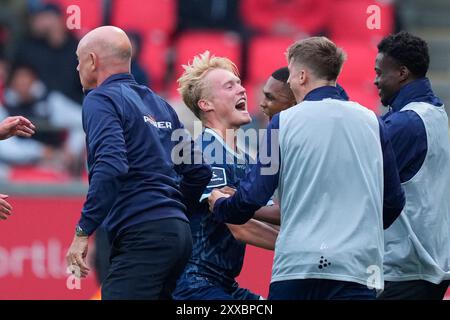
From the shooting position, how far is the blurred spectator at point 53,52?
1159 centimetres

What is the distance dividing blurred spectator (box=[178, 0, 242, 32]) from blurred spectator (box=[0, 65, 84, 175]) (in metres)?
1.84

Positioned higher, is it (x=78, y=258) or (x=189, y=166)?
(x=189, y=166)

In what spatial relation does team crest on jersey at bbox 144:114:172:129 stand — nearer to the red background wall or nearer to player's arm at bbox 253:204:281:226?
player's arm at bbox 253:204:281:226

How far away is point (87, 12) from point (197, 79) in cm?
530

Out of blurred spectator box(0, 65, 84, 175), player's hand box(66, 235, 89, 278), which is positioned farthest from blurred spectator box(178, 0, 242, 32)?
player's hand box(66, 235, 89, 278)

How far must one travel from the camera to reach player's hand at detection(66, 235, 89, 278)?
5.56 metres

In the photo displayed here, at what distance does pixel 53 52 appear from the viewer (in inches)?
462

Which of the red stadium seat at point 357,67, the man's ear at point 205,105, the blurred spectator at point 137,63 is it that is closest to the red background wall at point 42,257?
the blurred spectator at point 137,63

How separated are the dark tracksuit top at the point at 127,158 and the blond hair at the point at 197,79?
0.62m

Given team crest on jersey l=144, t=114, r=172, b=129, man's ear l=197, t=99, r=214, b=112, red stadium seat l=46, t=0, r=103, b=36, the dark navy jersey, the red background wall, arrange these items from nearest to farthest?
team crest on jersey l=144, t=114, r=172, b=129, the dark navy jersey, man's ear l=197, t=99, r=214, b=112, the red background wall, red stadium seat l=46, t=0, r=103, b=36

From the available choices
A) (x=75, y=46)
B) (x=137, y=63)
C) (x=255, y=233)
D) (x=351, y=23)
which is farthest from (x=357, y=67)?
(x=255, y=233)

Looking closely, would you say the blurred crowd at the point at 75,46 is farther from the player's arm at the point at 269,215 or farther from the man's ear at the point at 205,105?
the player's arm at the point at 269,215

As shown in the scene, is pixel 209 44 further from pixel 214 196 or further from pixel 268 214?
pixel 214 196

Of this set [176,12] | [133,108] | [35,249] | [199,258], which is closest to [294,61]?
[133,108]
